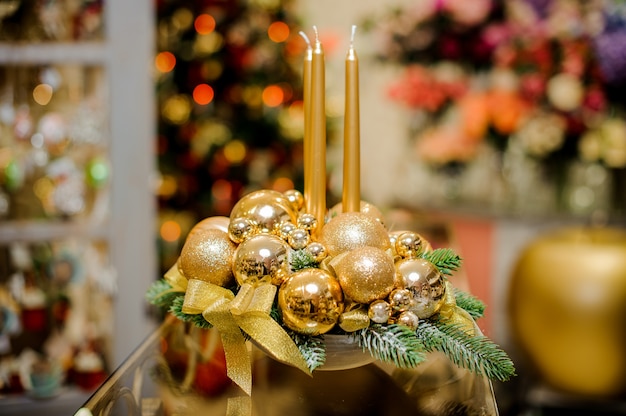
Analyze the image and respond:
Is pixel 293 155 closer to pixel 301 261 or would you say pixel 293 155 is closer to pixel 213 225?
pixel 213 225

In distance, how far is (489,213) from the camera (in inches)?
96.4

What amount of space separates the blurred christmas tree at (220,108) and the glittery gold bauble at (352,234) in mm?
2088

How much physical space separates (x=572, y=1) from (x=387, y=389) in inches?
76.7

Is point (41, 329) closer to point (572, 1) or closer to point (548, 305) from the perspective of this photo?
point (548, 305)

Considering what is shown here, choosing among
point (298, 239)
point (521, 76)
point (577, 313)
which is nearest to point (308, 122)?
point (298, 239)

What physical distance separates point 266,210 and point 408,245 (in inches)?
6.0

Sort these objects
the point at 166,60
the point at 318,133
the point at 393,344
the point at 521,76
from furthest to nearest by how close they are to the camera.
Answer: the point at 166,60
the point at 521,76
the point at 318,133
the point at 393,344

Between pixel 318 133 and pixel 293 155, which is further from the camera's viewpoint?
pixel 293 155

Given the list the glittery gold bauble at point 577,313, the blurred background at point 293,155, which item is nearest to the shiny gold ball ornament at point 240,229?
the blurred background at point 293,155

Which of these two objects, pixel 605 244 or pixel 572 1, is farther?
pixel 572 1

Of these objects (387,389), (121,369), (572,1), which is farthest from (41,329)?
(572,1)

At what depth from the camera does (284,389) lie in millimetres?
693

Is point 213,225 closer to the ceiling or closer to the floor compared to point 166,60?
closer to the floor

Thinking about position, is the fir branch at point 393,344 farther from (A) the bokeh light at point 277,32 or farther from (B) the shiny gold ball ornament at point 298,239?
(A) the bokeh light at point 277,32
